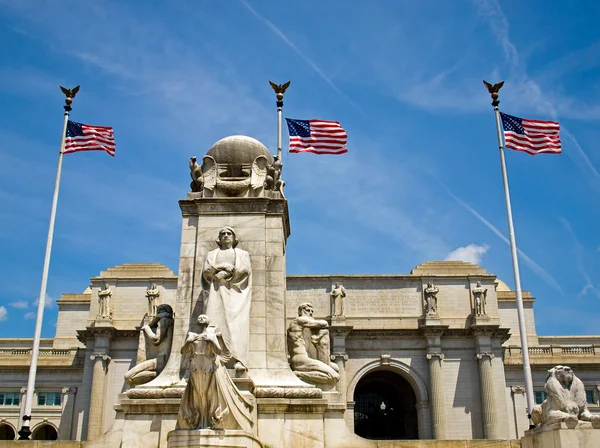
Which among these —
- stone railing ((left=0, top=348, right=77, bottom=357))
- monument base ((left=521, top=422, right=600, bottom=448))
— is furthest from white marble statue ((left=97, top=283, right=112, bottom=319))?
monument base ((left=521, top=422, right=600, bottom=448))

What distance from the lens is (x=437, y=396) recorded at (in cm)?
5234

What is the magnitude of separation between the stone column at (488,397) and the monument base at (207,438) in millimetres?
44423

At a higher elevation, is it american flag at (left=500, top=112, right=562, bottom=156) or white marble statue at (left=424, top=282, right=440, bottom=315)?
american flag at (left=500, top=112, right=562, bottom=156)

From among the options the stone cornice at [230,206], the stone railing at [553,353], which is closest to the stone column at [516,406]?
the stone railing at [553,353]

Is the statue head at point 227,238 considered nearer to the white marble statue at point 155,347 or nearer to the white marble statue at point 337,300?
the white marble statue at point 155,347

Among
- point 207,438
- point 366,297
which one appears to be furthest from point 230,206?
point 366,297

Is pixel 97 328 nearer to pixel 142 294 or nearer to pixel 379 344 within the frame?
pixel 142 294

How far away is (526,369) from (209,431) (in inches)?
818

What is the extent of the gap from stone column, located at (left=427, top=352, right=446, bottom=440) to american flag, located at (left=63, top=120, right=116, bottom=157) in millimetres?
33942

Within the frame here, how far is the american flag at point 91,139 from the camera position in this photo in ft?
97.6

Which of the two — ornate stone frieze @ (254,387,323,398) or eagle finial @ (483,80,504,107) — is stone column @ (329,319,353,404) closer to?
eagle finial @ (483,80,504,107)

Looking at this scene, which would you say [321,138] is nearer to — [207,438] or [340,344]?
[207,438]

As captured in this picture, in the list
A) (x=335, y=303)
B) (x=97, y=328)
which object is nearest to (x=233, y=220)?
(x=335, y=303)

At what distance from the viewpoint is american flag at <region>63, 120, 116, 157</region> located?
97.6ft
